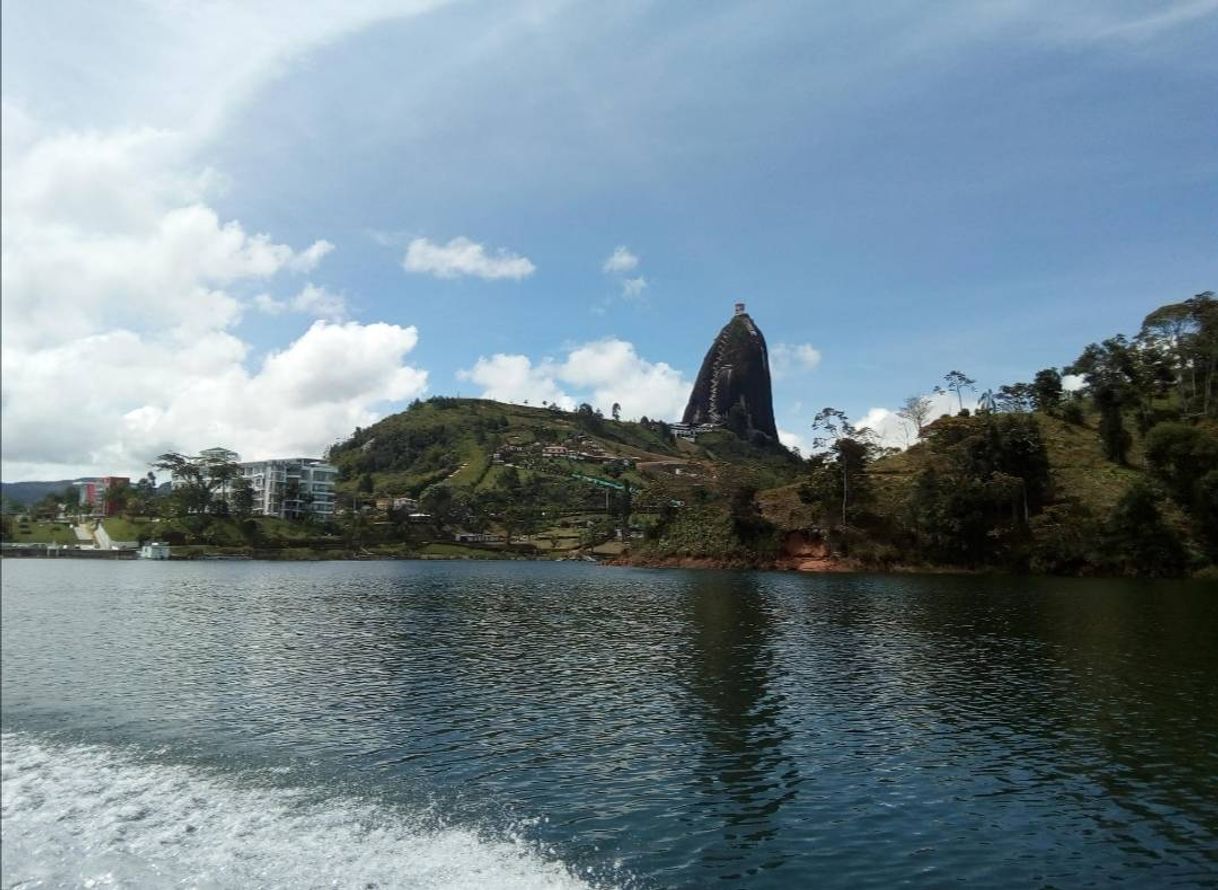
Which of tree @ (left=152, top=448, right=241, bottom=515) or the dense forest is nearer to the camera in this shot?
the dense forest

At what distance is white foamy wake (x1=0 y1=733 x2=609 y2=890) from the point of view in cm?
1306

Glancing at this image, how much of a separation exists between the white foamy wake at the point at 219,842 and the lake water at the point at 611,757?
0.07 m

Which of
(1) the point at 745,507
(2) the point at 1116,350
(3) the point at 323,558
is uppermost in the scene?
(2) the point at 1116,350

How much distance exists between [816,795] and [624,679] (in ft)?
45.0

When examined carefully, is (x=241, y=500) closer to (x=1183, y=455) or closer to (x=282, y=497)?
(x=282, y=497)

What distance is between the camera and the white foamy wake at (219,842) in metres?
13.1

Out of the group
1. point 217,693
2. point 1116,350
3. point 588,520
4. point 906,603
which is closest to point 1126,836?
point 217,693

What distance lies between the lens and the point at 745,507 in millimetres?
118688

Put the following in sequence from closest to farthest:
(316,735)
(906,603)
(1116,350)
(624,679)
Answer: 1. (316,735)
2. (624,679)
3. (906,603)
4. (1116,350)

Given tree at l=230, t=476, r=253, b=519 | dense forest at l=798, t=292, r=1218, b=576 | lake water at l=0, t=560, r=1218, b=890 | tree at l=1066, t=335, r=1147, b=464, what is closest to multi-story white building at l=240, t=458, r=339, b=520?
tree at l=230, t=476, r=253, b=519

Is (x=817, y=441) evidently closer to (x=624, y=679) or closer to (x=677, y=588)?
(x=677, y=588)

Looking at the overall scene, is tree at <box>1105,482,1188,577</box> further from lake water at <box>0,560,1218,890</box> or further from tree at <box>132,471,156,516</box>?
tree at <box>132,471,156,516</box>

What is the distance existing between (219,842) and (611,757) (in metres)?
9.42

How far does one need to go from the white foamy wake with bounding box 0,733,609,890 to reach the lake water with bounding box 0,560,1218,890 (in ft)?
0.23
